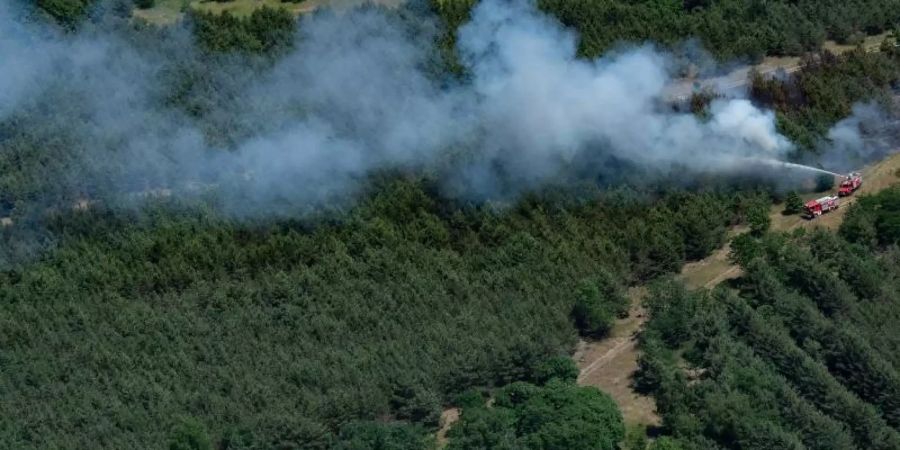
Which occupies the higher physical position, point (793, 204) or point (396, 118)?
point (396, 118)

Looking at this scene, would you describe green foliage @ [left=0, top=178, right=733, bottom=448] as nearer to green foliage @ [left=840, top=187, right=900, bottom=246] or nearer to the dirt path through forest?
the dirt path through forest

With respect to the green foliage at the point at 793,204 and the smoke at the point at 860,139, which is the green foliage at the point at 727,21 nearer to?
the smoke at the point at 860,139

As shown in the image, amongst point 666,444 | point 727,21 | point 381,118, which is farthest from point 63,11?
point 666,444

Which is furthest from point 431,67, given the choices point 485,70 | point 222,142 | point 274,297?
point 274,297

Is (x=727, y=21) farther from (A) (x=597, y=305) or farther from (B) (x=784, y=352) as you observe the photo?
(B) (x=784, y=352)

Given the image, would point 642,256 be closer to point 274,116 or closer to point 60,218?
point 274,116

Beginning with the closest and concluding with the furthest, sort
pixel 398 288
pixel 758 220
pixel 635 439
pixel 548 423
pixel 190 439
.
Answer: pixel 548 423 < pixel 190 439 < pixel 635 439 < pixel 398 288 < pixel 758 220

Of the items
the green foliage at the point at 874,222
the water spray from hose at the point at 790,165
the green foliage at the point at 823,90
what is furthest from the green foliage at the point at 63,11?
the green foliage at the point at 874,222
